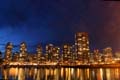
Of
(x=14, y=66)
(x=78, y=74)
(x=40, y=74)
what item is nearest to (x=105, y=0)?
(x=78, y=74)

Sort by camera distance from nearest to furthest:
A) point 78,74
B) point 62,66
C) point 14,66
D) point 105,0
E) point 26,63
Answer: point 105,0, point 78,74, point 14,66, point 62,66, point 26,63

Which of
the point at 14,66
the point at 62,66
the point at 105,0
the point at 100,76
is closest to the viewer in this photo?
the point at 105,0

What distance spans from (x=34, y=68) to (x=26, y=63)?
36.7 feet

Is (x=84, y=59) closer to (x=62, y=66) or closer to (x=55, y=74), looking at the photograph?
(x=62, y=66)

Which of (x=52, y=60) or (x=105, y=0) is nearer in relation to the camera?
(x=105, y=0)

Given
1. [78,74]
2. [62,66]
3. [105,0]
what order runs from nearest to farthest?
[105,0] < [78,74] < [62,66]

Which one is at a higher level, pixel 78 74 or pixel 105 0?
pixel 105 0

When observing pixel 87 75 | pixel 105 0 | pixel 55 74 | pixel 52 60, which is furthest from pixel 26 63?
pixel 105 0

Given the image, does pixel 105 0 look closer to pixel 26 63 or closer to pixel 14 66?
pixel 14 66

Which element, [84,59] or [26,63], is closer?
[84,59]

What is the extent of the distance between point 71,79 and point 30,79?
775 centimetres

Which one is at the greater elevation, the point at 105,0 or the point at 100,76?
the point at 105,0

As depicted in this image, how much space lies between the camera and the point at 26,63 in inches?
3056

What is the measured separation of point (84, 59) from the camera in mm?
70875
